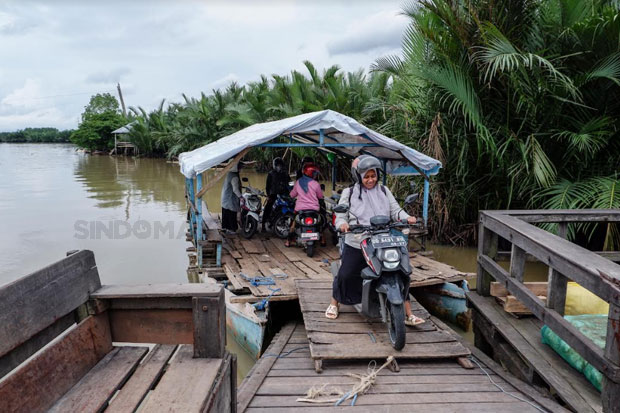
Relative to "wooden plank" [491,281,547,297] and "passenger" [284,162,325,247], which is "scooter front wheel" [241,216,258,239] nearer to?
"passenger" [284,162,325,247]

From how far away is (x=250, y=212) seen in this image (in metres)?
7.96

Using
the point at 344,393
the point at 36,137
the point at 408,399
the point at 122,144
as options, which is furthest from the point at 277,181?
the point at 36,137

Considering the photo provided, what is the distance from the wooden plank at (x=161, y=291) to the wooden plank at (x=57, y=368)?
13cm

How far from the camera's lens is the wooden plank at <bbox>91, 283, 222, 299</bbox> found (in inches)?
73.7

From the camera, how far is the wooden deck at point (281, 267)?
5215 millimetres

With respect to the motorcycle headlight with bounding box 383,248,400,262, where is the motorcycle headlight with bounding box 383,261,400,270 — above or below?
below

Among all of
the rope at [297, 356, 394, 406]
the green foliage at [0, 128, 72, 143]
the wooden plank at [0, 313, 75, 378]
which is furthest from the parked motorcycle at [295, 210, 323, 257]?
the green foliage at [0, 128, 72, 143]

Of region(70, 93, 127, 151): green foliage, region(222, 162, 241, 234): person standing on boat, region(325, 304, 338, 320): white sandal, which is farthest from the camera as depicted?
region(70, 93, 127, 151): green foliage

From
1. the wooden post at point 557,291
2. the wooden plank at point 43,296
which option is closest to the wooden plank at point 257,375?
the wooden plank at point 43,296

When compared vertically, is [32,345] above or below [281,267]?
above

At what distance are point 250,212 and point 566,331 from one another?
583 cm

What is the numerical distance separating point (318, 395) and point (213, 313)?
5.64 ft

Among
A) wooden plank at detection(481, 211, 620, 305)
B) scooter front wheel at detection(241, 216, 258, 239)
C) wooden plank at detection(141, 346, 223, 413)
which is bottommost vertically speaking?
scooter front wheel at detection(241, 216, 258, 239)

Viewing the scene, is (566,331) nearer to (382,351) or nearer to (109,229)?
(382,351)
